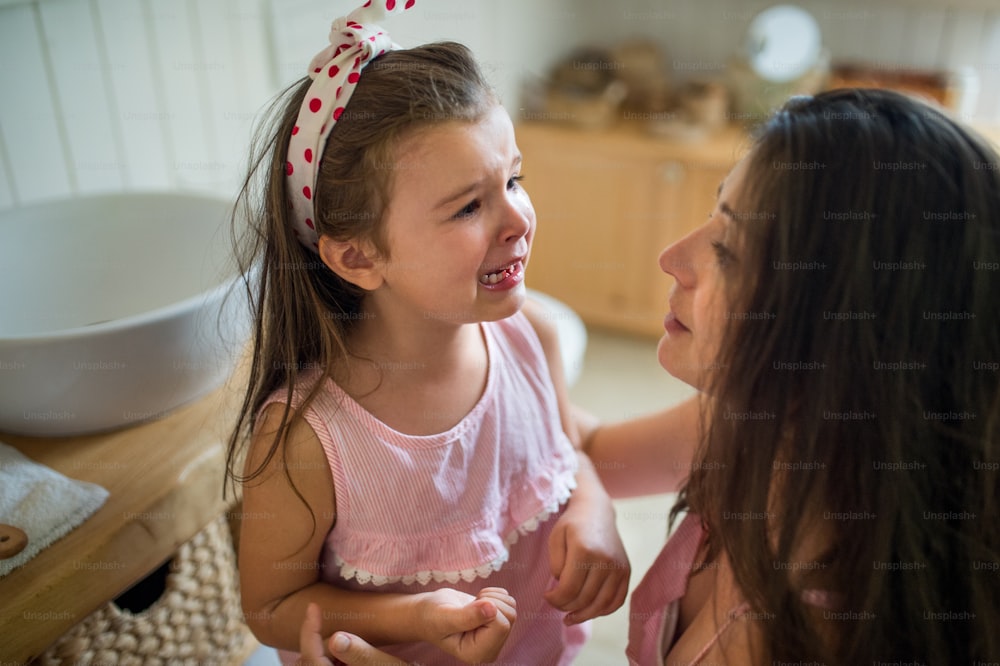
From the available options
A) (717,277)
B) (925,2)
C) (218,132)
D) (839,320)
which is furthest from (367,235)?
(925,2)

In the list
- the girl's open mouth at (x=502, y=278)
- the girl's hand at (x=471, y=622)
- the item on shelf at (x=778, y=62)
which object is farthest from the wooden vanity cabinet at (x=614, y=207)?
the girl's hand at (x=471, y=622)

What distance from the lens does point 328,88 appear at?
790 millimetres

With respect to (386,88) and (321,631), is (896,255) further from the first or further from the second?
(321,631)

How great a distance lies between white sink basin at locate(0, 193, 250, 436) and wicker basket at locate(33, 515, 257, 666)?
190 mm

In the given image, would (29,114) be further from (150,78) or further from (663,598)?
(663,598)

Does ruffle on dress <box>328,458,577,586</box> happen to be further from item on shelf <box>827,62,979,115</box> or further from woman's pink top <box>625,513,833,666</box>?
item on shelf <box>827,62,979,115</box>

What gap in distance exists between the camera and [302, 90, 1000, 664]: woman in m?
0.65

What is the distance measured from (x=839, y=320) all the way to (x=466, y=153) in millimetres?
369

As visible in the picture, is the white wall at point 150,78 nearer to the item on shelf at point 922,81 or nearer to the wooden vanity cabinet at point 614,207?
the item on shelf at point 922,81

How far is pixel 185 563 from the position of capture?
3.26ft

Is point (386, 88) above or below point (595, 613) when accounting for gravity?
above

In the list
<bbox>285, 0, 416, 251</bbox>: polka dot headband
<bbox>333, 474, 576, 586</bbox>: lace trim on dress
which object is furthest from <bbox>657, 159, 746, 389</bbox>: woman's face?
<bbox>285, 0, 416, 251</bbox>: polka dot headband

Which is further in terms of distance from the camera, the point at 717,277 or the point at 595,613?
the point at 595,613

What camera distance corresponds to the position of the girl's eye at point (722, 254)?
2.45ft
